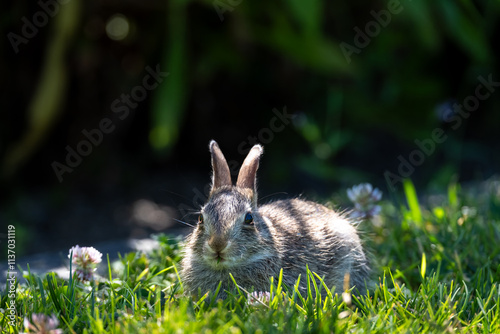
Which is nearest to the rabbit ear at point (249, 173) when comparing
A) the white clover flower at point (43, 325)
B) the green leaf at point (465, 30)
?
the white clover flower at point (43, 325)

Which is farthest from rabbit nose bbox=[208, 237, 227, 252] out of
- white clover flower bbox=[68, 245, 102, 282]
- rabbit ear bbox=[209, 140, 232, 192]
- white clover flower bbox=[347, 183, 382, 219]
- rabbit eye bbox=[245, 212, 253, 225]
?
white clover flower bbox=[347, 183, 382, 219]

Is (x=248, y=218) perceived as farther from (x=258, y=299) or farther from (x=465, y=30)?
(x=465, y=30)

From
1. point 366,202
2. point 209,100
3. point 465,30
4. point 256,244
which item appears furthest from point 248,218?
point 465,30

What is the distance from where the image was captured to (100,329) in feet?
10.1

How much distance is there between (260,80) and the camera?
8.27m

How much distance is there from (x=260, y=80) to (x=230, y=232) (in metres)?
4.73

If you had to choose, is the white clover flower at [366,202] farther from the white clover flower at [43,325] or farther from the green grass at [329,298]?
the white clover flower at [43,325]

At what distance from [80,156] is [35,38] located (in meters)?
1.48

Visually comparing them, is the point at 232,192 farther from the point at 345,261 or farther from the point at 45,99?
the point at 45,99

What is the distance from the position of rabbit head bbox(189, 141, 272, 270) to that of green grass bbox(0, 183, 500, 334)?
222 mm

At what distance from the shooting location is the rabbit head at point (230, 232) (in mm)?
3748

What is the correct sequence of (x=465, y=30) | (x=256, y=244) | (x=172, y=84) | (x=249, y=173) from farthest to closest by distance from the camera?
(x=465, y=30)
(x=172, y=84)
(x=249, y=173)
(x=256, y=244)

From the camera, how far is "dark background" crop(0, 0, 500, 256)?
7281mm

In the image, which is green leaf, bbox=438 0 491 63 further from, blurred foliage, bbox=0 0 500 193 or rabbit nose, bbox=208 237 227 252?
rabbit nose, bbox=208 237 227 252
